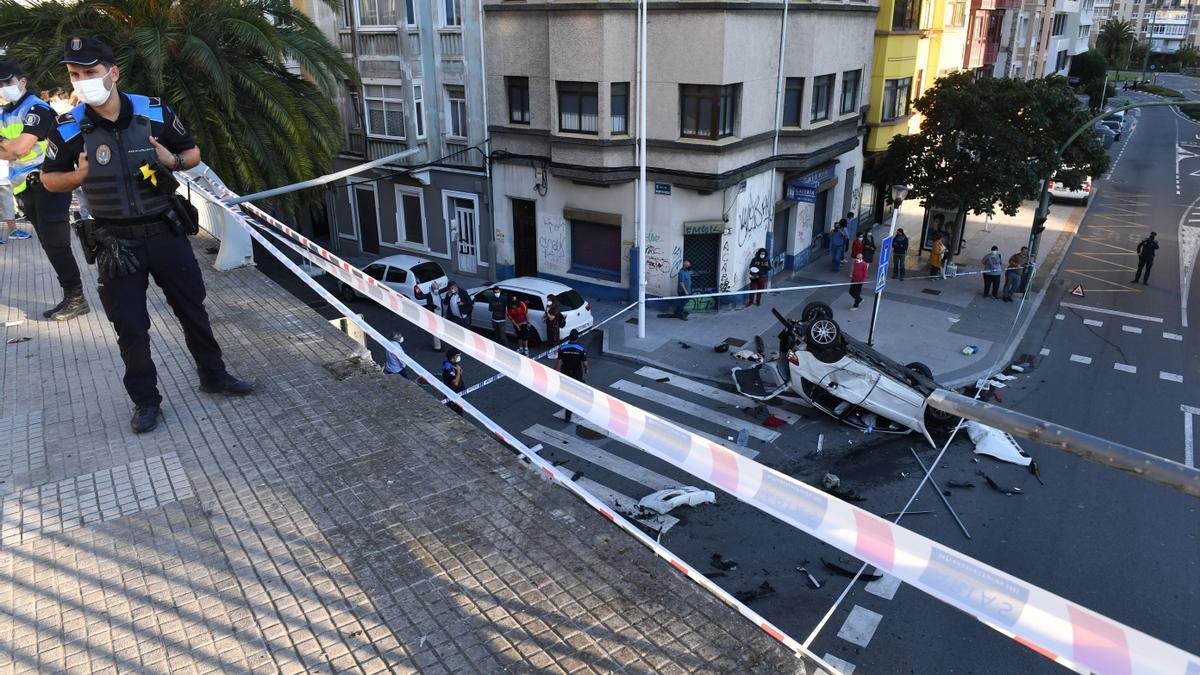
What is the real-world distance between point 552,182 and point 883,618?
14681mm

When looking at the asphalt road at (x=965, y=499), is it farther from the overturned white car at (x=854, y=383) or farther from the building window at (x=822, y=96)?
the building window at (x=822, y=96)

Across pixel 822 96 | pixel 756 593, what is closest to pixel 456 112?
pixel 822 96

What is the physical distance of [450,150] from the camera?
22797mm

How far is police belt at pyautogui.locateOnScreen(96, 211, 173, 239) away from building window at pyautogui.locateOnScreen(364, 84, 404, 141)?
711 inches

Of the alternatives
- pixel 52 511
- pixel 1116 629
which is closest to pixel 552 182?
pixel 52 511

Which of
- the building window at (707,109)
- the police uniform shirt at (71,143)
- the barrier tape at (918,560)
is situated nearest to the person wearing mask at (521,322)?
the building window at (707,109)

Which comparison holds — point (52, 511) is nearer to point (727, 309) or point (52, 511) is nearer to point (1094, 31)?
point (727, 309)

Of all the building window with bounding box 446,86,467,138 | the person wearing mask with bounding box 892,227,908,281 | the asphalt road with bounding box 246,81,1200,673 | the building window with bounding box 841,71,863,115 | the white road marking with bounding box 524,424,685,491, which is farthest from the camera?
the building window with bounding box 841,71,863,115

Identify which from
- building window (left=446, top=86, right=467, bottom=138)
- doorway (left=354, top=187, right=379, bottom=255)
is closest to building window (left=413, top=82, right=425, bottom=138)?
building window (left=446, top=86, right=467, bottom=138)

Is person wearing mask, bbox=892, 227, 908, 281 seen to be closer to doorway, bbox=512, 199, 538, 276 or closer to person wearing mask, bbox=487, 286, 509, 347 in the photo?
doorway, bbox=512, 199, 538, 276

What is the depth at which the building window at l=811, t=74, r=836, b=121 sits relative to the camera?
2141 centimetres

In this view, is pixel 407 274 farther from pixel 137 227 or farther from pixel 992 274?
pixel 992 274

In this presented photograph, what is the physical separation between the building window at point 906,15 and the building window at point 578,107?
11329 millimetres

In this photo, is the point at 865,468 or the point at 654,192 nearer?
the point at 865,468
